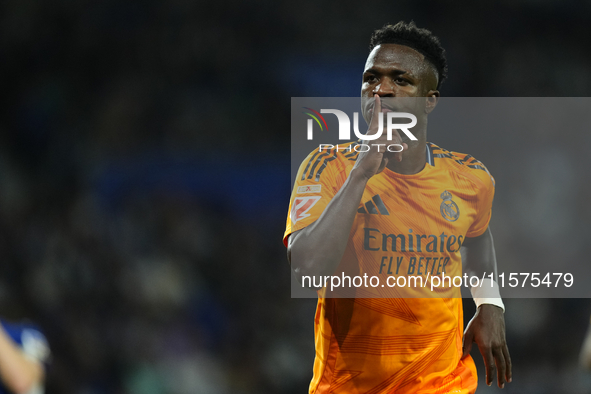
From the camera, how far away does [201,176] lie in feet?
15.8

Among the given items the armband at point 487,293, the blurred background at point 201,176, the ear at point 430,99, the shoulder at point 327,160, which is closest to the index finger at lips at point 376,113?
the shoulder at point 327,160

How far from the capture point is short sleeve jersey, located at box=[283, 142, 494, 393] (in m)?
2.01

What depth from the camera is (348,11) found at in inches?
183

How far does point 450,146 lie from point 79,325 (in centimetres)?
347

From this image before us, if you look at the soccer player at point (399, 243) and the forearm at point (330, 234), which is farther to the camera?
the soccer player at point (399, 243)

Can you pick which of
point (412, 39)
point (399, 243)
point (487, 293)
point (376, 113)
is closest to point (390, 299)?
point (399, 243)

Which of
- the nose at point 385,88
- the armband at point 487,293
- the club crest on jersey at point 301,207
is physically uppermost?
the nose at point 385,88

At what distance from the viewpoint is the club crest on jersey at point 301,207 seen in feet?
6.23

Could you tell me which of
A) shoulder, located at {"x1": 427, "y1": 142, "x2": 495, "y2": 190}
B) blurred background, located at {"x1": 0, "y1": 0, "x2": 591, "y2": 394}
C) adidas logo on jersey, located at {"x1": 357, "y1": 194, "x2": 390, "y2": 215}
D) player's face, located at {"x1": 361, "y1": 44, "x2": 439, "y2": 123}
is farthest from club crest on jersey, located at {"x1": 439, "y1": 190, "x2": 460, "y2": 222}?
blurred background, located at {"x1": 0, "y1": 0, "x2": 591, "y2": 394}

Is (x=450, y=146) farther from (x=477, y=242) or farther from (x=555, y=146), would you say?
(x=555, y=146)

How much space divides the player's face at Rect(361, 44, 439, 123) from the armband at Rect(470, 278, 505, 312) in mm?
840

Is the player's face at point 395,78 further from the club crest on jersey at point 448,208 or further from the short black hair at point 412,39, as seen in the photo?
the club crest on jersey at point 448,208

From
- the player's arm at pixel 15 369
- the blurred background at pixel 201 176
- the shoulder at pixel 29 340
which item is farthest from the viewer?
the blurred background at pixel 201 176

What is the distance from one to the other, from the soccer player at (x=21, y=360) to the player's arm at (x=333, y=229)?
3.04ft
